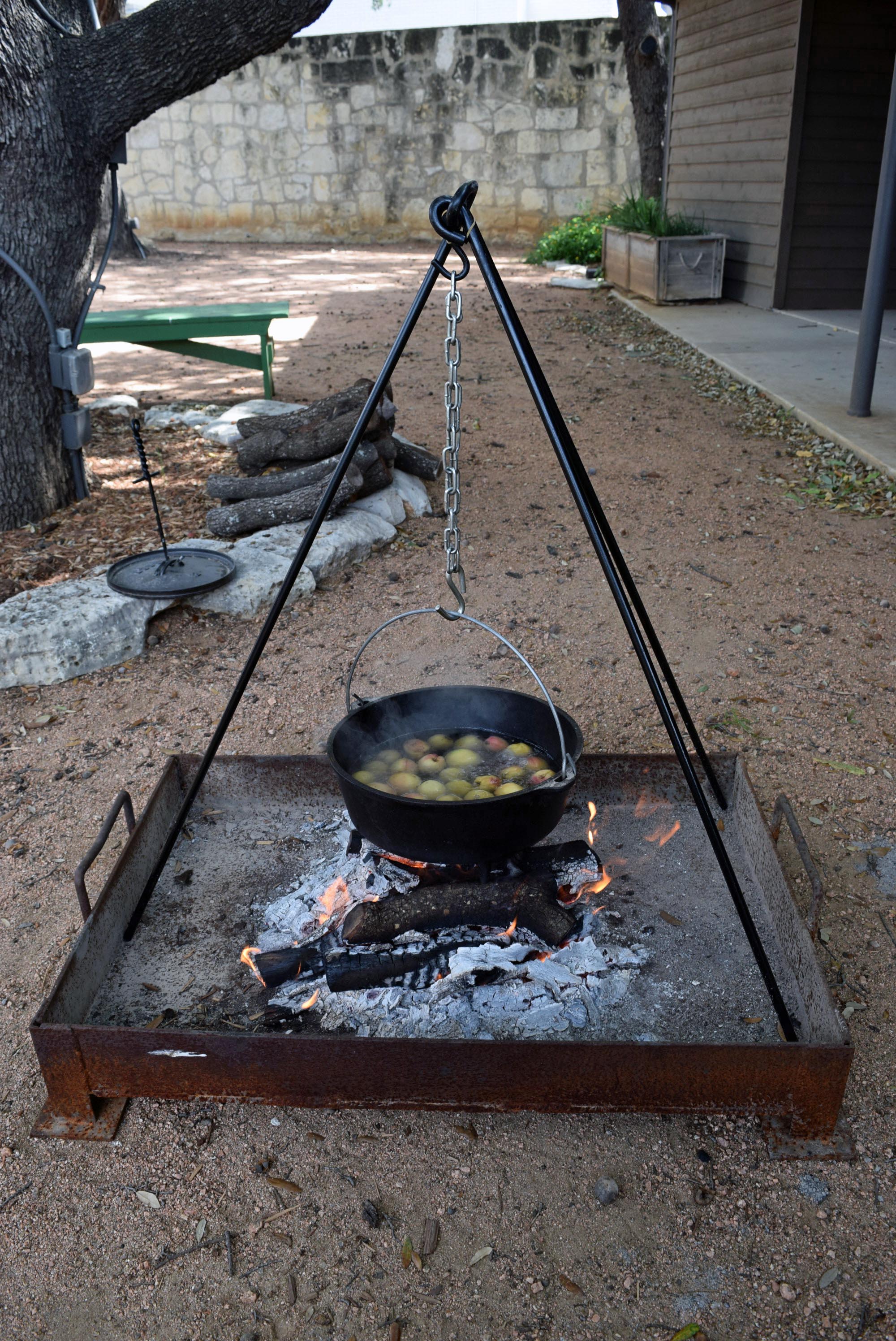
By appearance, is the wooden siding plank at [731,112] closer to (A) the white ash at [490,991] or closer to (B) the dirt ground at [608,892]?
(B) the dirt ground at [608,892]

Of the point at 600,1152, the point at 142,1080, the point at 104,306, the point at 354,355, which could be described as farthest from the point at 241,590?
the point at 104,306

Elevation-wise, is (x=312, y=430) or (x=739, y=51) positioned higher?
(x=739, y=51)

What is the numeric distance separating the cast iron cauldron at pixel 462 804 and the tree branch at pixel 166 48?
3700mm

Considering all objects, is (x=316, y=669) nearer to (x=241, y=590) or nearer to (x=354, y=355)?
(x=241, y=590)

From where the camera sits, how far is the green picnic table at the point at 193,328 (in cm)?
657

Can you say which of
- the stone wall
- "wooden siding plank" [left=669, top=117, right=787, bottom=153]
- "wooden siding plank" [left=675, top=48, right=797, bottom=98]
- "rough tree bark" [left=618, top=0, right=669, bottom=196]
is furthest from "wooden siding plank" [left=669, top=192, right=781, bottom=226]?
the stone wall

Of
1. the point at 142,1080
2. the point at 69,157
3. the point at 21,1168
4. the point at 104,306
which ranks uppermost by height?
the point at 69,157

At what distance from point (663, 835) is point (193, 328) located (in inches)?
210

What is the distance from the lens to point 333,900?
2619mm

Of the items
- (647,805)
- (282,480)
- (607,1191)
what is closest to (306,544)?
(647,805)

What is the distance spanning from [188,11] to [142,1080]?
187 inches

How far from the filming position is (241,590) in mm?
4320

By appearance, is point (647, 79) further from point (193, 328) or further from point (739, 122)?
point (193, 328)

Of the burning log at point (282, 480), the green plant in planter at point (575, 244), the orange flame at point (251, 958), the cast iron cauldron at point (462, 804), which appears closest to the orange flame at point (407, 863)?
the cast iron cauldron at point (462, 804)
